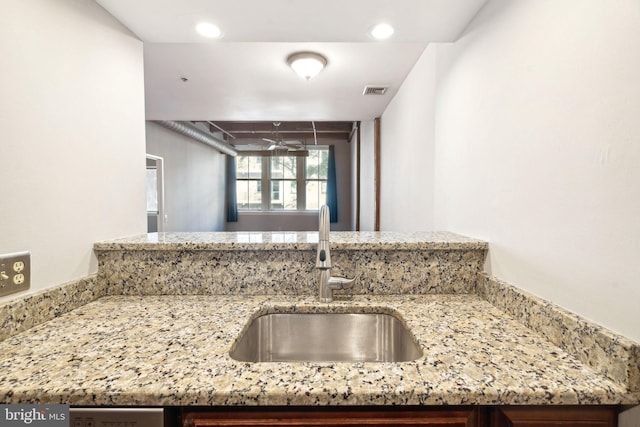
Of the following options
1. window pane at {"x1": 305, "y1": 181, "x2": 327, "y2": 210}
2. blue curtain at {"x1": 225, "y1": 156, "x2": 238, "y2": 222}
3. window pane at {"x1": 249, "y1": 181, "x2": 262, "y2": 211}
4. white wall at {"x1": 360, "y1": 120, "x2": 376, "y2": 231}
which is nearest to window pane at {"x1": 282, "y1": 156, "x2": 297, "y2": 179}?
window pane at {"x1": 305, "y1": 181, "x2": 327, "y2": 210}

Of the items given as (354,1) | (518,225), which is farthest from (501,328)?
(354,1)

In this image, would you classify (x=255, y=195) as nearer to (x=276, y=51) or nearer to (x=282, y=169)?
(x=282, y=169)

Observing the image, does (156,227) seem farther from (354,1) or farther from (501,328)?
(501,328)

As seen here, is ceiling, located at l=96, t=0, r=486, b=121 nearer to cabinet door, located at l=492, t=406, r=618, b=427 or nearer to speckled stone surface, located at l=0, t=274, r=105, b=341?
speckled stone surface, located at l=0, t=274, r=105, b=341

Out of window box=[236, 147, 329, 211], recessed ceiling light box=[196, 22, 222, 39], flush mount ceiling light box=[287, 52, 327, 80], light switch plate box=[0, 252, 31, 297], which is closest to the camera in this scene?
light switch plate box=[0, 252, 31, 297]

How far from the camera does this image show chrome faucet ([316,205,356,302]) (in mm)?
994

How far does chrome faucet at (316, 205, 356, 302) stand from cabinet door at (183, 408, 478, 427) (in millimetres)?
445

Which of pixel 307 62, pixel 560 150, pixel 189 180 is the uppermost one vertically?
pixel 307 62

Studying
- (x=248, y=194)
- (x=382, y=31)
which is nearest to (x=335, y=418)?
(x=382, y=31)

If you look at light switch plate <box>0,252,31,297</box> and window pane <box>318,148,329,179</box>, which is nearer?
light switch plate <box>0,252,31,297</box>

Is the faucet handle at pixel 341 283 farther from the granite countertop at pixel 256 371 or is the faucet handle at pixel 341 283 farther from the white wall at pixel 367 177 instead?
the white wall at pixel 367 177

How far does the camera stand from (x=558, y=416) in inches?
22.3

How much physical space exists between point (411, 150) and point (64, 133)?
82.6 inches

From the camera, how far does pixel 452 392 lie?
0.54m
